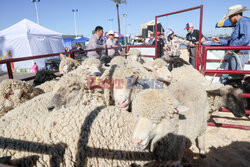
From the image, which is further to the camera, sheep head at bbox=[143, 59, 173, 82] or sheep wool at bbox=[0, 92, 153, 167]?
sheep head at bbox=[143, 59, 173, 82]

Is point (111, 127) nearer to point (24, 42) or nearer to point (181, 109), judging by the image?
point (181, 109)

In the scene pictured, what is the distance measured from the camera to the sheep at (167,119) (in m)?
1.22

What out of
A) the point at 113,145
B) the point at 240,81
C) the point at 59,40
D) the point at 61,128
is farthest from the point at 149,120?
the point at 59,40

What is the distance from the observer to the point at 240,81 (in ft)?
10.6

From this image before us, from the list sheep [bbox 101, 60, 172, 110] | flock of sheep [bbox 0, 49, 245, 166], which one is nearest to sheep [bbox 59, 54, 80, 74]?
flock of sheep [bbox 0, 49, 245, 166]

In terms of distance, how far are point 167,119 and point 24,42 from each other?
12.9m

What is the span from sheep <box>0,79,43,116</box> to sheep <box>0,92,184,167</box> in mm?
739

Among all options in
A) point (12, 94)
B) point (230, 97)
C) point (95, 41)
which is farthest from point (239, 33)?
point (12, 94)

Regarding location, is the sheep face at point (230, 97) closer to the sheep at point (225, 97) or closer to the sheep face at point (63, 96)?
the sheep at point (225, 97)

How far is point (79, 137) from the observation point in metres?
1.26

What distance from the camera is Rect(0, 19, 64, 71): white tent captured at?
1105 cm

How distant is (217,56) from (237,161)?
135 inches

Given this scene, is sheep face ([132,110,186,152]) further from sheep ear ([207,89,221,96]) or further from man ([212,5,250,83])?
man ([212,5,250,83])

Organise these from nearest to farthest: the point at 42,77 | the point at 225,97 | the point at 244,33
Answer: the point at 225,97
the point at 244,33
the point at 42,77
